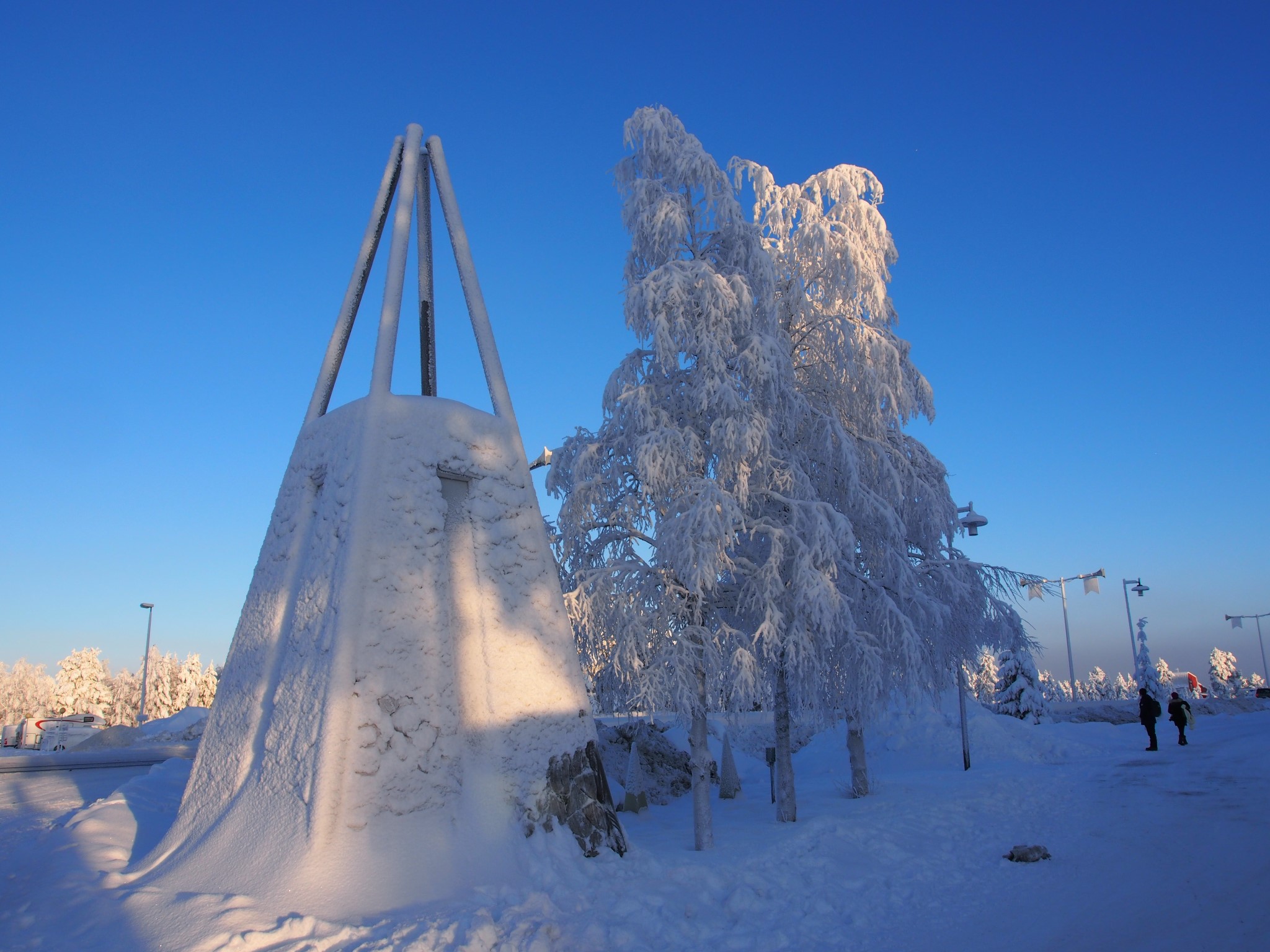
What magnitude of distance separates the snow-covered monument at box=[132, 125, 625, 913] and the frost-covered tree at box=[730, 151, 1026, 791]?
454cm

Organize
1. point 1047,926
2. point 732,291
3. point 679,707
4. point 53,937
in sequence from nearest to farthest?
1. point 53,937
2. point 1047,926
3. point 679,707
4. point 732,291

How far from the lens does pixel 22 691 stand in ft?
266

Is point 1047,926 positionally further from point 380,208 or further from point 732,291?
point 380,208

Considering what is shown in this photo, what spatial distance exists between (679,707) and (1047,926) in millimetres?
4301

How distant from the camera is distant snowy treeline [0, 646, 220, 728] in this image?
49.7 m

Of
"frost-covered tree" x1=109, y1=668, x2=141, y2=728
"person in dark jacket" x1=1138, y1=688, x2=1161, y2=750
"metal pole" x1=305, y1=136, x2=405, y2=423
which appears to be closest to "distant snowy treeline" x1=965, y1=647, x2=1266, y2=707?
"person in dark jacket" x1=1138, y1=688, x2=1161, y2=750

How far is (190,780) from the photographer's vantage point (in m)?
7.41

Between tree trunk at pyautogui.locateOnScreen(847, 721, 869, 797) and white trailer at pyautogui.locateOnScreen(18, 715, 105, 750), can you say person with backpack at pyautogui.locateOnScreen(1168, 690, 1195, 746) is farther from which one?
white trailer at pyautogui.locateOnScreen(18, 715, 105, 750)

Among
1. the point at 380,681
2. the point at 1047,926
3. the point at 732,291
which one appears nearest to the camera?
the point at 1047,926

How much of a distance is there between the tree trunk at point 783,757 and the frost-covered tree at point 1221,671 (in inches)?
2636

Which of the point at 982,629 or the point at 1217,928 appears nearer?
the point at 1217,928

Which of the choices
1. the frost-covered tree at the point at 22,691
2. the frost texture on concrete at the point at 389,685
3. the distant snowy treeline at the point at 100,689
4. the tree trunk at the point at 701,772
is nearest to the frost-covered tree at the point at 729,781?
the tree trunk at the point at 701,772

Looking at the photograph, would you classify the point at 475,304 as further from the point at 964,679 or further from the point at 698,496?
the point at 964,679

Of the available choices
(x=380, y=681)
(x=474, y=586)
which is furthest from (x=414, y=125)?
(x=380, y=681)
